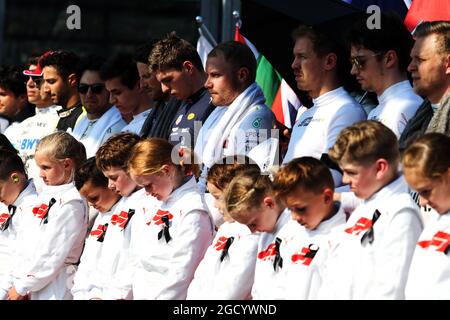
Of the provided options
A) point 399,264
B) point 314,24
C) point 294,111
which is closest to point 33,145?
point 294,111

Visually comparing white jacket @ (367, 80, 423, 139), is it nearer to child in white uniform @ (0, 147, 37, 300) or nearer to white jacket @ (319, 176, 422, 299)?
white jacket @ (319, 176, 422, 299)

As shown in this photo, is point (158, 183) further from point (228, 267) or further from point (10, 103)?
point (10, 103)

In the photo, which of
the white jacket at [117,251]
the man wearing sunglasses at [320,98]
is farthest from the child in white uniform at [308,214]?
the white jacket at [117,251]

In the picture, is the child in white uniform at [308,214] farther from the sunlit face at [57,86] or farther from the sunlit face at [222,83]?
the sunlit face at [57,86]

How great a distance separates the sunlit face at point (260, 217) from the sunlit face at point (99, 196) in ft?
5.61

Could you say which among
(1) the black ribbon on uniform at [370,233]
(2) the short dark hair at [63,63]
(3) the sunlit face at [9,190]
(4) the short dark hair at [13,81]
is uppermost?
(2) the short dark hair at [63,63]

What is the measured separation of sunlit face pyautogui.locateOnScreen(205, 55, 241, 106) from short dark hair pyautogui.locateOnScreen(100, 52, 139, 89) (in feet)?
4.42

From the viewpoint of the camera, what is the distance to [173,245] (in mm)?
6922

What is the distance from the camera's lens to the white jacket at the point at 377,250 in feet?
18.0

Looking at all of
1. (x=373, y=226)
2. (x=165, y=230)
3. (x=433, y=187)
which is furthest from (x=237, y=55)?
(x=433, y=187)

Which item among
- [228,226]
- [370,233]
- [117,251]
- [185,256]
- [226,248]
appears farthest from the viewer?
[117,251]

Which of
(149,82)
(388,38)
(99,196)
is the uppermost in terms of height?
(388,38)

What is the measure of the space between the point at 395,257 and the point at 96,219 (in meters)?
2.98

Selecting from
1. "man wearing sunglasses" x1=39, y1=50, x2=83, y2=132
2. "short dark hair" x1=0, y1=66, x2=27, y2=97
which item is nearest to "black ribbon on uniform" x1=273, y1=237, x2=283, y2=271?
"man wearing sunglasses" x1=39, y1=50, x2=83, y2=132
